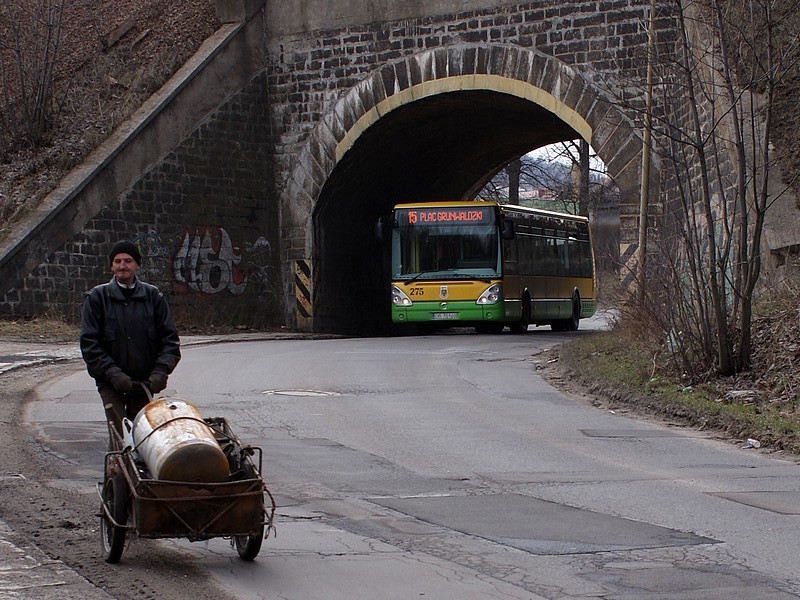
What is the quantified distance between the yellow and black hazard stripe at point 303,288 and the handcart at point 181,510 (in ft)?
83.6

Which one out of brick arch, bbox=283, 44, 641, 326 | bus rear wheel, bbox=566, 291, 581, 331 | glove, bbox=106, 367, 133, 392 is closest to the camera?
glove, bbox=106, 367, 133, 392

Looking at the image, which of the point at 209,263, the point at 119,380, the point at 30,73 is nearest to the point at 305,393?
the point at 119,380

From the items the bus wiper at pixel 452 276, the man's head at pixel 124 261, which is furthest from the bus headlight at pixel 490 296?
the man's head at pixel 124 261

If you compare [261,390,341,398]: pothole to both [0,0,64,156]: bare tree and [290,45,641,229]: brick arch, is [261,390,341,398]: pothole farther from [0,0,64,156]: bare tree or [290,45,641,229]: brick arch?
[0,0,64,156]: bare tree

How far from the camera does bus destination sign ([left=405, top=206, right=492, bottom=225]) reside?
98.2 ft

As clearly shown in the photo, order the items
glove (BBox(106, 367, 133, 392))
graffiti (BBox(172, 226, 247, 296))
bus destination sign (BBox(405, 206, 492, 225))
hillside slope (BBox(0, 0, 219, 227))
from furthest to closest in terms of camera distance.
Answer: graffiti (BBox(172, 226, 247, 296)), bus destination sign (BBox(405, 206, 492, 225)), hillside slope (BBox(0, 0, 219, 227)), glove (BBox(106, 367, 133, 392))

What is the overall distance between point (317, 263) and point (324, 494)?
77.1 ft

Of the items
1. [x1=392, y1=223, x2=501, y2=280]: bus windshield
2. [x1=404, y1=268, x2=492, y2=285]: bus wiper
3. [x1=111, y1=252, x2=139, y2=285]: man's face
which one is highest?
[x1=392, y1=223, x2=501, y2=280]: bus windshield

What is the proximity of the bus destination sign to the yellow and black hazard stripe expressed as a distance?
11.5 feet

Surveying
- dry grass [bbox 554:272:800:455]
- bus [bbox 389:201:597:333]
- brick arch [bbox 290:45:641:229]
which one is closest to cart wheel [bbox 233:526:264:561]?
dry grass [bbox 554:272:800:455]

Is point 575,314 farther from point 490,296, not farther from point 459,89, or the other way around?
point 459,89

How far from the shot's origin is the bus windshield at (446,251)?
97.2 ft

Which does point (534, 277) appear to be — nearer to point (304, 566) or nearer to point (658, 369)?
point (658, 369)

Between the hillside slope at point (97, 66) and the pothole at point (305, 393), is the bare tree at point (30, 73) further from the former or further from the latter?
the pothole at point (305, 393)
